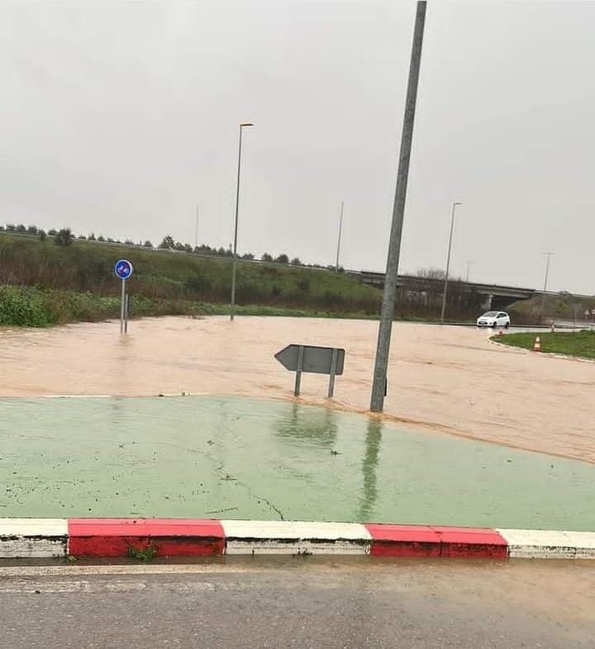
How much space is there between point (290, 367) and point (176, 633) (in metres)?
7.21

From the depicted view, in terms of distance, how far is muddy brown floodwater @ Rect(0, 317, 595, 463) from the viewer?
1103 cm

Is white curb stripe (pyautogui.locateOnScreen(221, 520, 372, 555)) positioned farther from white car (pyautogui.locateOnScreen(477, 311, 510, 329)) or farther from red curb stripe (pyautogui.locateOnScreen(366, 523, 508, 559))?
white car (pyautogui.locateOnScreen(477, 311, 510, 329))

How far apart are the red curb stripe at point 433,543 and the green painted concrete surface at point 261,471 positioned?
360mm

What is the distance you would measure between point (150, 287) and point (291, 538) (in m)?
46.3

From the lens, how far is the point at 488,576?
14.9ft

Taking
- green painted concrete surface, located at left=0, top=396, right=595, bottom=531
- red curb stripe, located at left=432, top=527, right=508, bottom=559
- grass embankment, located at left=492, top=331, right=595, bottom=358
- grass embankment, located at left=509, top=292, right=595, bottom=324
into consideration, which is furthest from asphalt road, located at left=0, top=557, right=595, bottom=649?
grass embankment, located at left=509, top=292, right=595, bottom=324

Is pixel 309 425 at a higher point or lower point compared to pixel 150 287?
higher

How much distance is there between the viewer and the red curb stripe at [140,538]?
14.4ft

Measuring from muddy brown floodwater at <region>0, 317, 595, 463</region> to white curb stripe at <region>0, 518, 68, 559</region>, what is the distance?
20.9 feet

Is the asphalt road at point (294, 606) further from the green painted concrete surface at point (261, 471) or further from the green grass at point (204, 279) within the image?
the green grass at point (204, 279)

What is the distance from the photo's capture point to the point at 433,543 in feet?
16.0

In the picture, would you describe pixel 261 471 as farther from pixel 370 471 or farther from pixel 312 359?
pixel 312 359

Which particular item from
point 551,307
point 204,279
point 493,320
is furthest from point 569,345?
point 551,307

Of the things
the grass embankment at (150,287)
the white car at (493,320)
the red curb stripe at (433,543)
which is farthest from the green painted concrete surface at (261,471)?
the white car at (493,320)
